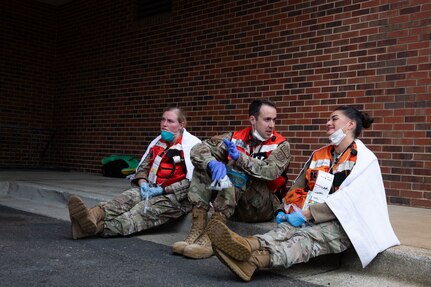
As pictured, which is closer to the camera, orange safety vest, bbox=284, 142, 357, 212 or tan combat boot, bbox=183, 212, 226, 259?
orange safety vest, bbox=284, 142, 357, 212

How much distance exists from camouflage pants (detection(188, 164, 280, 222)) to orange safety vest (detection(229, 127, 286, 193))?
95 mm

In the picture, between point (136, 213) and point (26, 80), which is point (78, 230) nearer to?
point (136, 213)

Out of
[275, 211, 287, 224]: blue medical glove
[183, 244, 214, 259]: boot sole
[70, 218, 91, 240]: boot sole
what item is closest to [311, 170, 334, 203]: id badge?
[275, 211, 287, 224]: blue medical glove

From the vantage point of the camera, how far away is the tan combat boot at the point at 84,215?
3951 millimetres

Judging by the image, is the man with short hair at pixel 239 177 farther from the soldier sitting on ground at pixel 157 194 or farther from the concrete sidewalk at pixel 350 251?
the soldier sitting on ground at pixel 157 194

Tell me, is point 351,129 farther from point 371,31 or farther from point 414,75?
point 371,31

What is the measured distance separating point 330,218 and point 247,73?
3903mm

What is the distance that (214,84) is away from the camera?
7430 millimetres

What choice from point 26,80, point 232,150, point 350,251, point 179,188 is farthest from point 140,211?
point 26,80

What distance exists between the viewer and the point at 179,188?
4.42 m

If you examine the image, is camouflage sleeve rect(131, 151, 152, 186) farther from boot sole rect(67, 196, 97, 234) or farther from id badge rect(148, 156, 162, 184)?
boot sole rect(67, 196, 97, 234)

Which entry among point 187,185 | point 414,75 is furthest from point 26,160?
point 414,75

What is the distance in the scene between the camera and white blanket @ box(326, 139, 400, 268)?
10.8ft

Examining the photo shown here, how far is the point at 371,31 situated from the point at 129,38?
4.69m
